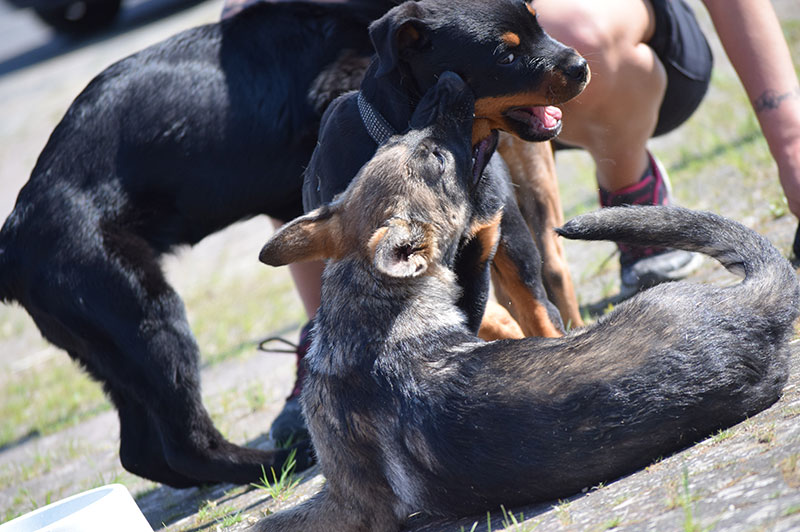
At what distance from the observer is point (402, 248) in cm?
282

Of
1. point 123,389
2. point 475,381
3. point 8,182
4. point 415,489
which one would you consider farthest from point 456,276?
point 8,182

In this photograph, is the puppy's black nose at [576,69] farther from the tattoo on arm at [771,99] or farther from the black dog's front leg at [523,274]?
the tattoo on arm at [771,99]

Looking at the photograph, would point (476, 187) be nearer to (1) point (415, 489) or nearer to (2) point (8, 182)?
(1) point (415, 489)

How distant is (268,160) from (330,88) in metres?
0.40

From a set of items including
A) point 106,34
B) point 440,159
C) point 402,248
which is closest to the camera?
point 402,248

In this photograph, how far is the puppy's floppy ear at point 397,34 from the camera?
120 inches

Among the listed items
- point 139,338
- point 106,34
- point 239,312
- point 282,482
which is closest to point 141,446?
point 139,338

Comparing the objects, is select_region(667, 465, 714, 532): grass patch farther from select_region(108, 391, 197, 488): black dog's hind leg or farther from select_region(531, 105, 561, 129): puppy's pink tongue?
select_region(108, 391, 197, 488): black dog's hind leg

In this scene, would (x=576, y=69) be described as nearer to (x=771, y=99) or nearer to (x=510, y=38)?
(x=510, y=38)

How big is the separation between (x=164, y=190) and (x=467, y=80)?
1355 millimetres

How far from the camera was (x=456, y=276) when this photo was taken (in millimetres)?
3123

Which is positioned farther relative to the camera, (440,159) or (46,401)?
(46,401)

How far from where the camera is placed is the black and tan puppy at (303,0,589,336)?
10.3 feet

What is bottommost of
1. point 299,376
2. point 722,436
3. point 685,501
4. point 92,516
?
point 299,376
